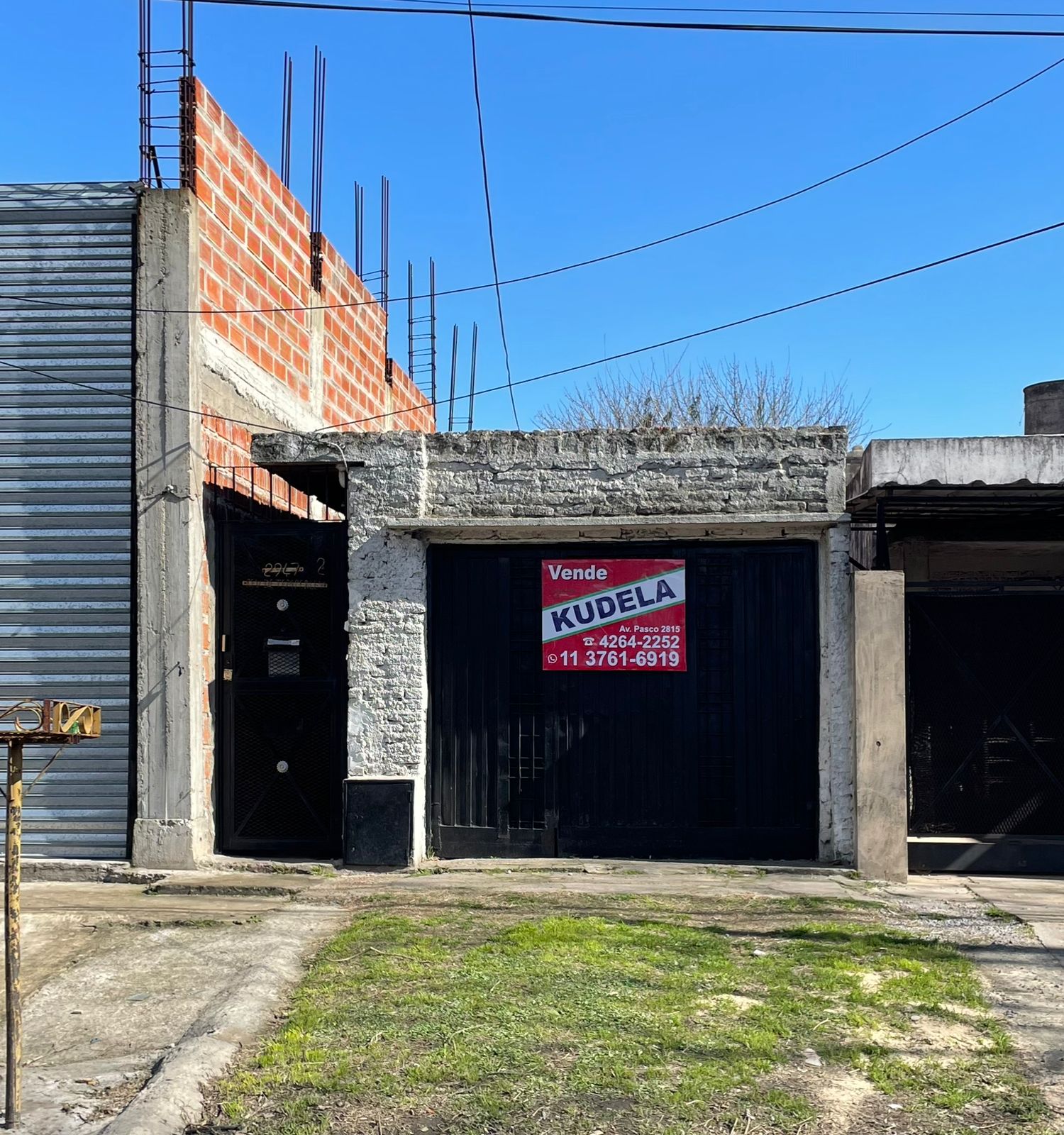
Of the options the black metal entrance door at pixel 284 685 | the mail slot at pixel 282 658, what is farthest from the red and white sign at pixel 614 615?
the mail slot at pixel 282 658

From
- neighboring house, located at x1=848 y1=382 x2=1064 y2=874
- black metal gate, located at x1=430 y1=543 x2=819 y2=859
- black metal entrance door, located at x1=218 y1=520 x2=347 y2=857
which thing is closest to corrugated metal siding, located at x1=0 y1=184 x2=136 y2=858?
black metal entrance door, located at x1=218 y1=520 x2=347 y2=857

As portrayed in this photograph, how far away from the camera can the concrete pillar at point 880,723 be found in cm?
814

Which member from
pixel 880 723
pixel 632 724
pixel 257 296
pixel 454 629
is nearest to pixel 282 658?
pixel 454 629

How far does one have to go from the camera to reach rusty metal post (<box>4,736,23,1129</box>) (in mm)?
3879

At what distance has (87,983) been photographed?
234 inches

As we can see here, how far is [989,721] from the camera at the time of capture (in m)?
8.67

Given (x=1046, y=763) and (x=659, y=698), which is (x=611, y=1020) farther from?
(x=1046, y=763)

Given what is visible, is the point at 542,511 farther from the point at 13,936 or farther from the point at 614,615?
the point at 13,936

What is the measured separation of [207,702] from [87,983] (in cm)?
291

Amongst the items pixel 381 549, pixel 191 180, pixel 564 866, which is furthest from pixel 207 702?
pixel 191 180

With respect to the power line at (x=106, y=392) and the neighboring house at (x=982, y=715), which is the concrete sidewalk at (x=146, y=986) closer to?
the power line at (x=106, y=392)

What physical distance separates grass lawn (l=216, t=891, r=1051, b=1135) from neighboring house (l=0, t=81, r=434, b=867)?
230 cm

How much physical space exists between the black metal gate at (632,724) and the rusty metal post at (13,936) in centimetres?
488

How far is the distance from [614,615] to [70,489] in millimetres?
4242
